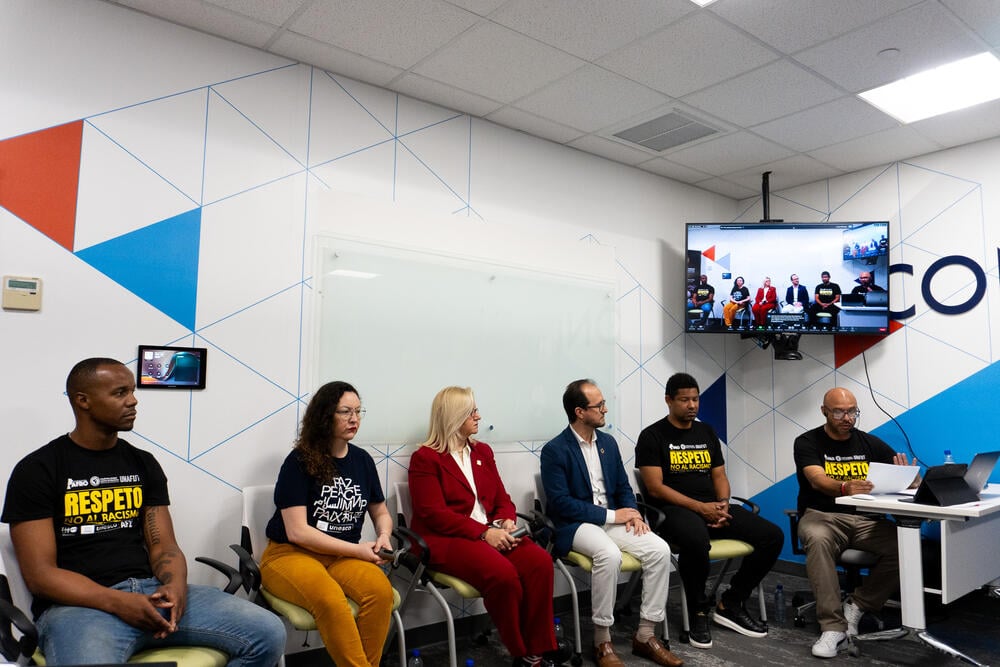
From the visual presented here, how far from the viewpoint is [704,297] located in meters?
5.11

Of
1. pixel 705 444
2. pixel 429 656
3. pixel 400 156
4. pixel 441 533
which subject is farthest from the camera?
pixel 705 444

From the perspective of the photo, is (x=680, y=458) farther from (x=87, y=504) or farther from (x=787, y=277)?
(x=87, y=504)

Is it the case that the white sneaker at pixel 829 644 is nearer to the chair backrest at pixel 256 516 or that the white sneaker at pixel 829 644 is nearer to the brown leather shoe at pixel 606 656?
the brown leather shoe at pixel 606 656

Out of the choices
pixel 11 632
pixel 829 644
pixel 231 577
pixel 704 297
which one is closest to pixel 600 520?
pixel 829 644

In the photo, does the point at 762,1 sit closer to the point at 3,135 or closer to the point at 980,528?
the point at 980,528

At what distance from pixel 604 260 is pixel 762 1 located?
Result: 6.93ft

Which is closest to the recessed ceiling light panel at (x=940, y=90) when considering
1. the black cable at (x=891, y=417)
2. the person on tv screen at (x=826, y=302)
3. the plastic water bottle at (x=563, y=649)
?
the person on tv screen at (x=826, y=302)

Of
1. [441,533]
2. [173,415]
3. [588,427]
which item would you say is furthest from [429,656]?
[173,415]

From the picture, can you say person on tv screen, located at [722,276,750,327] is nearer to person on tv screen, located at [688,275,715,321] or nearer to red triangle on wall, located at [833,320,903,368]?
person on tv screen, located at [688,275,715,321]

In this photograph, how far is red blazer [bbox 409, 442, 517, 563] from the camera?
10.9 ft

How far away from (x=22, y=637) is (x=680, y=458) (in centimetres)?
332

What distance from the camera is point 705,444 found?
14.4ft

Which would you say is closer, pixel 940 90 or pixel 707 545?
pixel 707 545

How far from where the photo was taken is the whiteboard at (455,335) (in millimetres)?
3652
